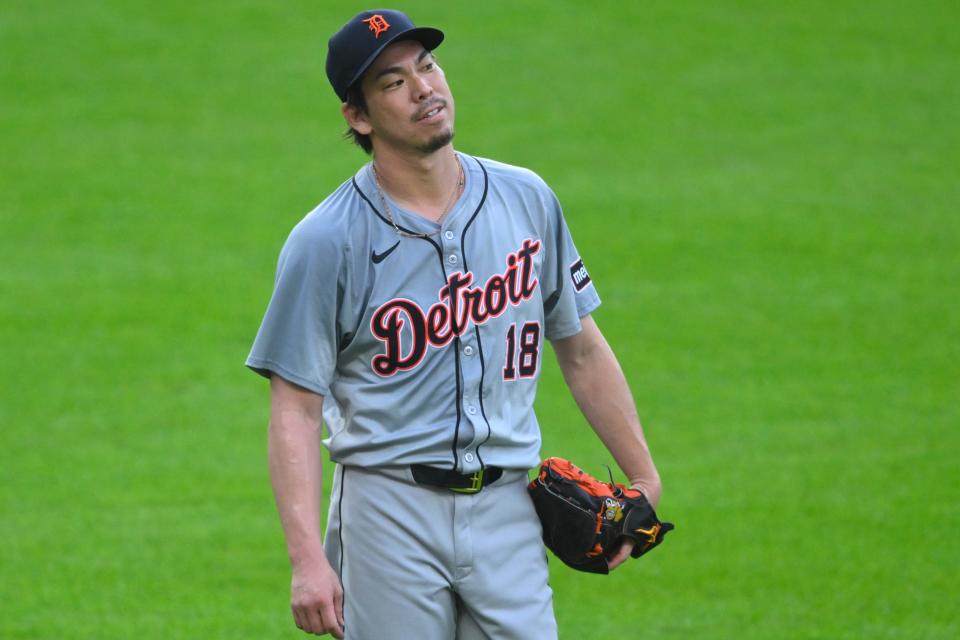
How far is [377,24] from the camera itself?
3416 millimetres

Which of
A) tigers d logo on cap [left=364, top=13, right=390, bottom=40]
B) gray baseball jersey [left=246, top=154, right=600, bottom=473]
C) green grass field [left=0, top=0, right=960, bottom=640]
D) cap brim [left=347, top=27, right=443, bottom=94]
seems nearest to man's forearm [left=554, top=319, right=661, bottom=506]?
gray baseball jersey [left=246, top=154, right=600, bottom=473]

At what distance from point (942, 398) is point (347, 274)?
251 inches

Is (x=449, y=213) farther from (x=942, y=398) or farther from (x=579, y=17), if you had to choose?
(x=579, y=17)

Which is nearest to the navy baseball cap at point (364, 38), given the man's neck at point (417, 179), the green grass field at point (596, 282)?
the man's neck at point (417, 179)

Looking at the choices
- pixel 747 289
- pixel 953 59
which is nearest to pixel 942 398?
pixel 747 289

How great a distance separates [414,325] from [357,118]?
531mm

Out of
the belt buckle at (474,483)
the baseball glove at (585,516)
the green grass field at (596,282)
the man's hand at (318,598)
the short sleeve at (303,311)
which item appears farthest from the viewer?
the green grass field at (596,282)

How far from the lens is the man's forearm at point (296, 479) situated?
333 centimetres

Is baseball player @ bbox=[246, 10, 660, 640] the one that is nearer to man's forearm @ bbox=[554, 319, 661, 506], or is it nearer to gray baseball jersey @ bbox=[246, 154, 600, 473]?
gray baseball jersey @ bbox=[246, 154, 600, 473]

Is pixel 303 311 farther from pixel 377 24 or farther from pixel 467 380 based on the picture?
pixel 377 24

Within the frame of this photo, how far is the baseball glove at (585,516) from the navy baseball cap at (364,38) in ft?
3.60

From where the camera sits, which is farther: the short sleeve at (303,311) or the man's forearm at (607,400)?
the man's forearm at (607,400)

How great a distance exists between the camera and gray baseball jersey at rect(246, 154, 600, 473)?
3408 millimetres

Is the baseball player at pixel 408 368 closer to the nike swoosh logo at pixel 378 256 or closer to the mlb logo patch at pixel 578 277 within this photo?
the nike swoosh logo at pixel 378 256
